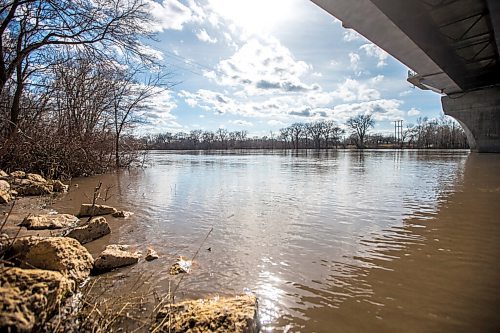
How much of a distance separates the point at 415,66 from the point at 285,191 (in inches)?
461

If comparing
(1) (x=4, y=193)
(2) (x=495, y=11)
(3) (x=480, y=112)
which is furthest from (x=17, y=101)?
(3) (x=480, y=112)

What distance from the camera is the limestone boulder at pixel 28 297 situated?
1.90 metres

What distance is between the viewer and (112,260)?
153 inches

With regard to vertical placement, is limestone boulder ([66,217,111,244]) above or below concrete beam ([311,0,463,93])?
below

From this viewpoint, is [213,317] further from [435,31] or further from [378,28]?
[435,31]

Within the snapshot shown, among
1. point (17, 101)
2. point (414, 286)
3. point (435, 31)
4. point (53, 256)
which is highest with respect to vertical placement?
point (435, 31)

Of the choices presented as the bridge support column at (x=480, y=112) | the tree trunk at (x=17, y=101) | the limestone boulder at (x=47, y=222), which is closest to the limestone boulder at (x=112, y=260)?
the limestone boulder at (x=47, y=222)

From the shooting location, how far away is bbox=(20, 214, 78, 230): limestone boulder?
5082mm

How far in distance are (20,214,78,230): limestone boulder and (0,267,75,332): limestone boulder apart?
312cm

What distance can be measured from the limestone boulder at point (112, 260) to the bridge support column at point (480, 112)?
115 feet

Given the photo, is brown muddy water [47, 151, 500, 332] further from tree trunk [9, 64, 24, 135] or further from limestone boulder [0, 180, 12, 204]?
tree trunk [9, 64, 24, 135]

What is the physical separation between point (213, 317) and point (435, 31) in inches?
552

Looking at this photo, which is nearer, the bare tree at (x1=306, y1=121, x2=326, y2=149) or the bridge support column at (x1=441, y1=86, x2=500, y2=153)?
the bridge support column at (x1=441, y1=86, x2=500, y2=153)

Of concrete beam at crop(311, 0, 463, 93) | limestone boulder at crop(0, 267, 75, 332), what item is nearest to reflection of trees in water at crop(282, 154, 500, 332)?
limestone boulder at crop(0, 267, 75, 332)
